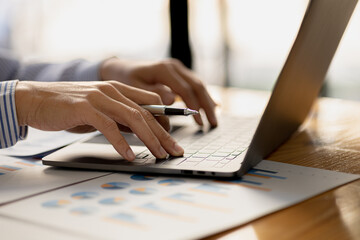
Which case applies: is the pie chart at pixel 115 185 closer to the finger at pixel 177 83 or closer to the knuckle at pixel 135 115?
the knuckle at pixel 135 115

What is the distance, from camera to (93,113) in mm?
703

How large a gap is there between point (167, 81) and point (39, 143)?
0.37 m

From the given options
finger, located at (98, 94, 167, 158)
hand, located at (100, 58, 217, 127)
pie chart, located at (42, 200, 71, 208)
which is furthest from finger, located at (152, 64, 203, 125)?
pie chart, located at (42, 200, 71, 208)

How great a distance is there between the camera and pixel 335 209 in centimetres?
53

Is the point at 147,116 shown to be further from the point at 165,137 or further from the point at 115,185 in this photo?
the point at 115,185

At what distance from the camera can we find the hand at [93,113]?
0.70 m

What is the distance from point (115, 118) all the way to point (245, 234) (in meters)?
0.34

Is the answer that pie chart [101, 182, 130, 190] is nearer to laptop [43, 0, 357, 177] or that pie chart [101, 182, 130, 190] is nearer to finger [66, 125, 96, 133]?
laptop [43, 0, 357, 177]

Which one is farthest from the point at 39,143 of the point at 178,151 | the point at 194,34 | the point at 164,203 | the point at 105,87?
the point at 194,34

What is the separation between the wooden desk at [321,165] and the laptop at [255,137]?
2.5 inches

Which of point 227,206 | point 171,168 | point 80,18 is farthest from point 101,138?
point 80,18

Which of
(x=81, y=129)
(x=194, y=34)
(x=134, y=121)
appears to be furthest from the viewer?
(x=194, y=34)

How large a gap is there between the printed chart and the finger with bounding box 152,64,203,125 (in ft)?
1.43

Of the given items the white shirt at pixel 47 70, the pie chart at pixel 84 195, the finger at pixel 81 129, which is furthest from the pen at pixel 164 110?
the white shirt at pixel 47 70
